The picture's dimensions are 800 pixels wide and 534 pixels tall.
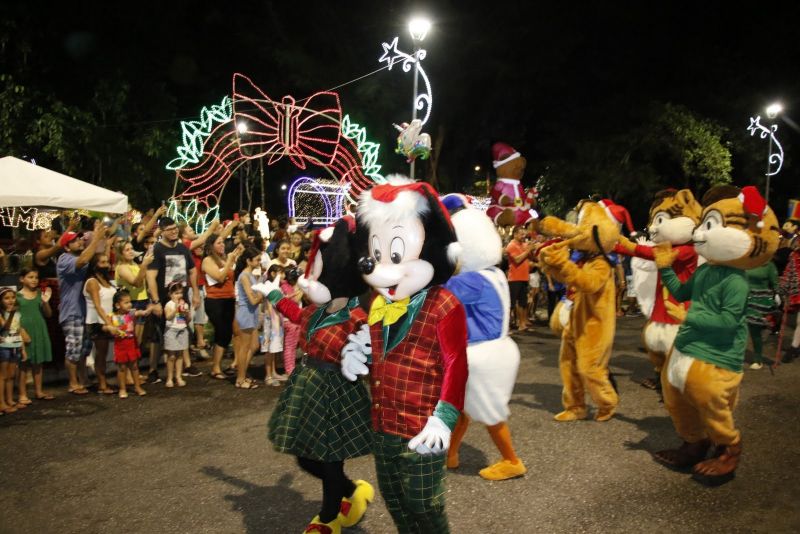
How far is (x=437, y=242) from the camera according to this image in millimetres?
2803

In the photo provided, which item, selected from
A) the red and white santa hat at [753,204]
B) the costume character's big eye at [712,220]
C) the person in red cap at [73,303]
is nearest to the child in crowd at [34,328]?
Result: the person in red cap at [73,303]

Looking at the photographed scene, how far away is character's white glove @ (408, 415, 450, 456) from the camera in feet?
8.33

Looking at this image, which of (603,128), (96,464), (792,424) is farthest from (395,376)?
(603,128)

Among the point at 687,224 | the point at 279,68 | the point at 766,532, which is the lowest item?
the point at 766,532

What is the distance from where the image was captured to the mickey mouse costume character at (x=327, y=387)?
10.5ft

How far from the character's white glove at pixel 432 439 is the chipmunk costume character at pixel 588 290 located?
9.80ft

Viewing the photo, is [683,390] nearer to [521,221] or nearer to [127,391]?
[521,221]

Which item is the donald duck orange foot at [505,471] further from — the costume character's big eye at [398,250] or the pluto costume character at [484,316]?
the costume character's big eye at [398,250]

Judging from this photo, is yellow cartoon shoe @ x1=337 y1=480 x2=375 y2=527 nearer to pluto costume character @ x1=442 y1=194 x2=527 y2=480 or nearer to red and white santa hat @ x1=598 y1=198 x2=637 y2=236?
pluto costume character @ x1=442 y1=194 x2=527 y2=480

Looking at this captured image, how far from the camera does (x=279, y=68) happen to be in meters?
22.8

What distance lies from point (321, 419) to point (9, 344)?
407cm

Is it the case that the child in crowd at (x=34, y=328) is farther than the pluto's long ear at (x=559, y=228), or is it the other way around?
the child in crowd at (x=34, y=328)

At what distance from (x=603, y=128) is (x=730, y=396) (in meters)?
18.4

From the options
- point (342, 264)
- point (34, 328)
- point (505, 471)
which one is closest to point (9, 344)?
point (34, 328)
